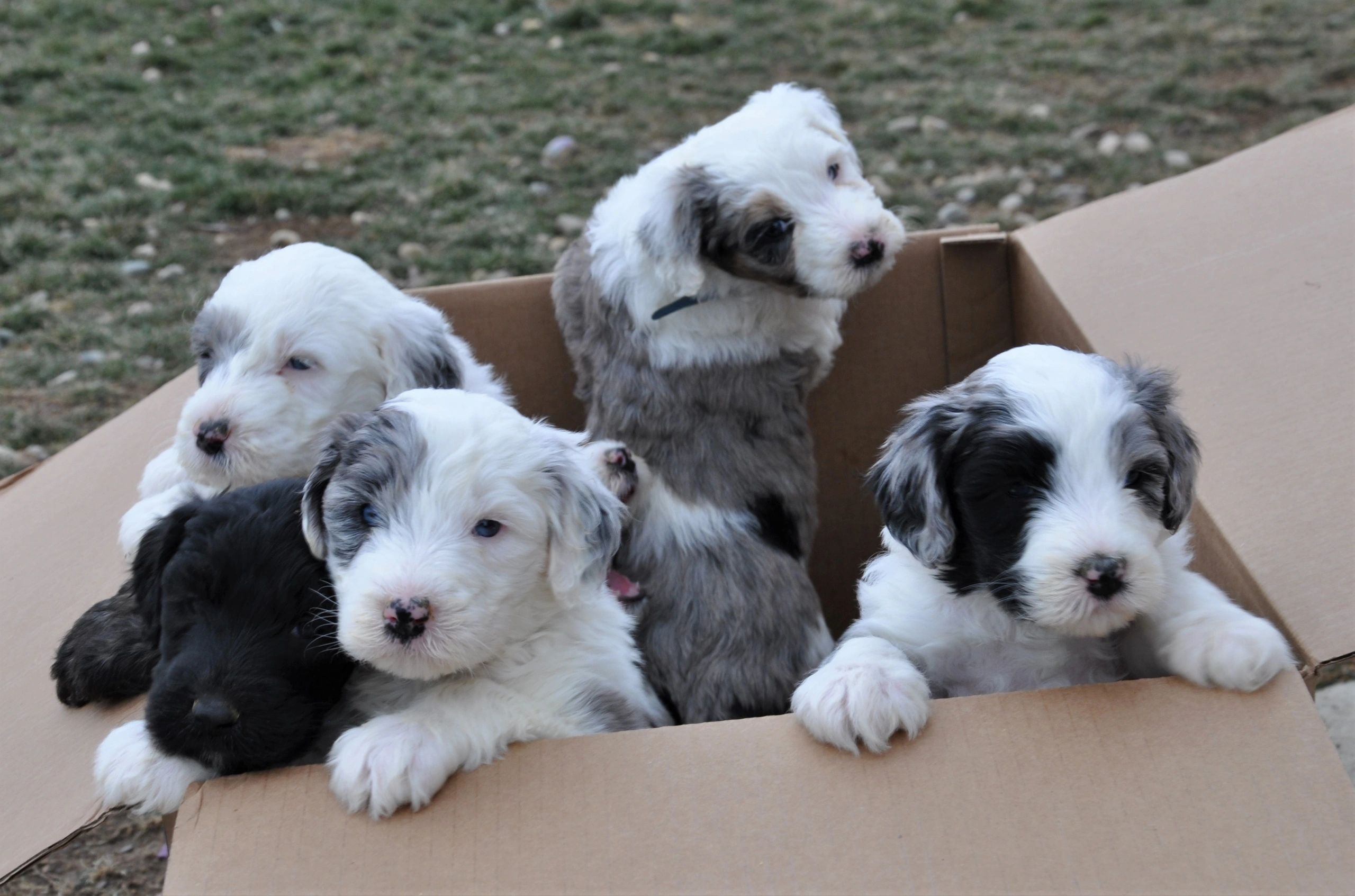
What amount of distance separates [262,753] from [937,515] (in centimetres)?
152

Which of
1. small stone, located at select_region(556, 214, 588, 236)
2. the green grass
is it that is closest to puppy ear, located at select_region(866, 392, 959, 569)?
the green grass

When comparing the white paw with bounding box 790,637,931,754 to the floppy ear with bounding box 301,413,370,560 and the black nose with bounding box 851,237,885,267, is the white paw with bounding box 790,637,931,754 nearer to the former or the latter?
the floppy ear with bounding box 301,413,370,560

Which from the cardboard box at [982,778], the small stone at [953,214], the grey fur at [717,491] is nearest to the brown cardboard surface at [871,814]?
the cardboard box at [982,778]

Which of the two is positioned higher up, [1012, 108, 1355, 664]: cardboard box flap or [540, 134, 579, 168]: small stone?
[1012, 108, 1355, 664]: cardboard box flap

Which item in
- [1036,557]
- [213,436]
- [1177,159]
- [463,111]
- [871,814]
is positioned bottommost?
[1177,159]

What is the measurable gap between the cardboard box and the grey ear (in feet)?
0.75

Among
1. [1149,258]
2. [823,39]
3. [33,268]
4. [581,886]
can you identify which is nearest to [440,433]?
[581,886]

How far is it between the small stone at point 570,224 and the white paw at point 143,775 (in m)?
4.89

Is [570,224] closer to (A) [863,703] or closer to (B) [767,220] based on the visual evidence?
(B) [767,220]

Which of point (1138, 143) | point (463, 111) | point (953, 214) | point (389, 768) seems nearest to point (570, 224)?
point (463, 111)

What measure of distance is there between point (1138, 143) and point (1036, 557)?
5.95 meters

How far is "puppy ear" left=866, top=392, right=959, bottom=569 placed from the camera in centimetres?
275

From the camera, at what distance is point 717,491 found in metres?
3.67

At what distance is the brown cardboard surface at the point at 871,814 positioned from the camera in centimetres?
218
